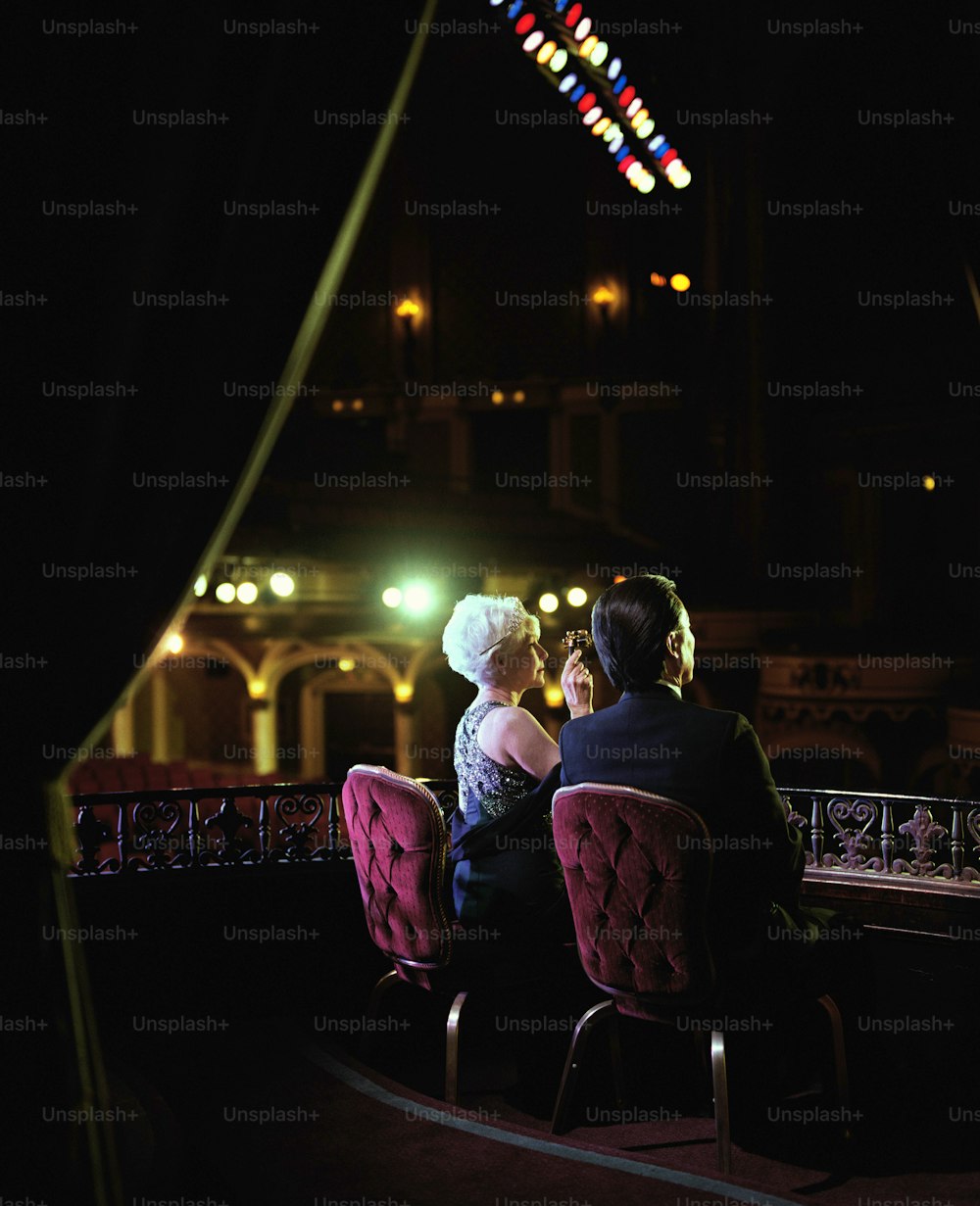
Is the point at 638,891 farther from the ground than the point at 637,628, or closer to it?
closer to it

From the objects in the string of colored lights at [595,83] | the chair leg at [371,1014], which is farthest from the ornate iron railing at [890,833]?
the string of colored lights at [595,83]

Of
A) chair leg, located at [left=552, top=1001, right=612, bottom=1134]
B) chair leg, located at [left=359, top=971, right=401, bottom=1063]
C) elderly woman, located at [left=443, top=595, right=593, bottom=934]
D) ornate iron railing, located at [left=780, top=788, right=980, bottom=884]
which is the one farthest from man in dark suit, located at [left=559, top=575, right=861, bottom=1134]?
chair leg, located at [left=359, top=971, right=401, bottom=1063]

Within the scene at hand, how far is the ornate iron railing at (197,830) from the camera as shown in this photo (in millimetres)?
3898

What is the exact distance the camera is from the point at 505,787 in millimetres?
3035

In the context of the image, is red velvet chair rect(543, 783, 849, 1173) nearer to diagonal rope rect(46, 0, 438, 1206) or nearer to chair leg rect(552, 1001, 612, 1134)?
chair leg rect(552, 1001, 612, 1134)

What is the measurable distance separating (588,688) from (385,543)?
10.8 m

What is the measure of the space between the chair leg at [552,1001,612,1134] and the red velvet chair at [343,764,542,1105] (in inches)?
11.9

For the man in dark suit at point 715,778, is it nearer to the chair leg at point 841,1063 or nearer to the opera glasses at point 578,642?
the chair leg at point 841,1063

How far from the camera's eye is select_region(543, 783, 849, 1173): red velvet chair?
244 centimetres

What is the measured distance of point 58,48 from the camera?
1.86 meters

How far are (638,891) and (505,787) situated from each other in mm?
605

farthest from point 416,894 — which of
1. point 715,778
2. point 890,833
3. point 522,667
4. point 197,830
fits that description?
point 890,833

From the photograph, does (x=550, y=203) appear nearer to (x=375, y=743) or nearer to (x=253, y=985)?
(x=375, y=743)

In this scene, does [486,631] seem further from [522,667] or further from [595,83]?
[595,83]
